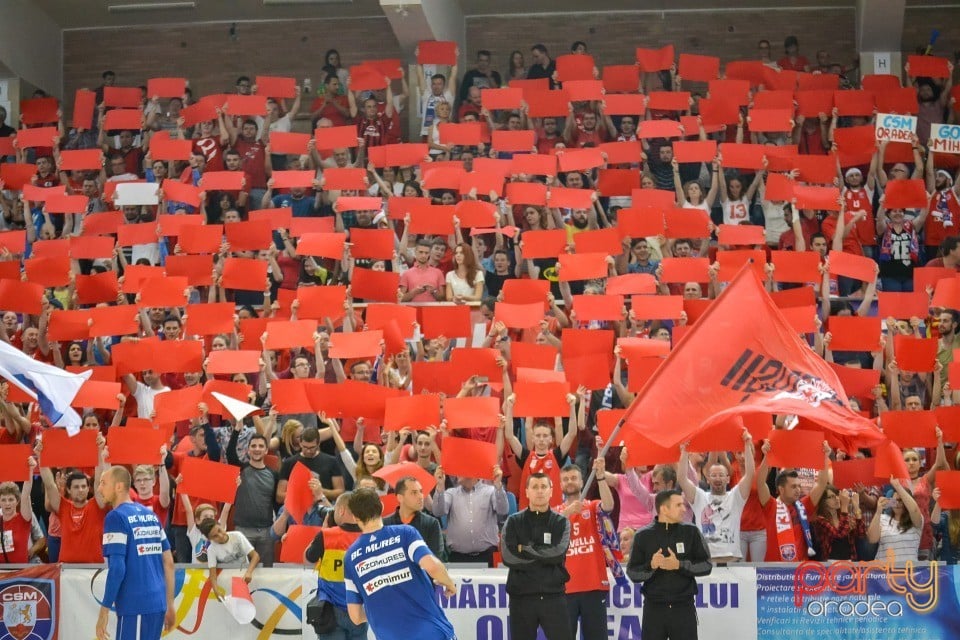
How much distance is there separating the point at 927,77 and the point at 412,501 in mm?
10948

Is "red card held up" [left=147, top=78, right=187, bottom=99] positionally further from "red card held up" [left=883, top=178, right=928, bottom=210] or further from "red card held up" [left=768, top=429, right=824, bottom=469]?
"red card held up" [left=768, top=429, right=824, bottom=469]

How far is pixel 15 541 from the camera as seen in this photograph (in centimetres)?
1078

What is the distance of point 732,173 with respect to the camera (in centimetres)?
1516

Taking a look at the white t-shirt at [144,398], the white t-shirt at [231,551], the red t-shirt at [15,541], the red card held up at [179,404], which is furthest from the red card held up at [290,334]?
the red t-shirt at [15,541]

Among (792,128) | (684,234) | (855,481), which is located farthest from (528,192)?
(855,481)

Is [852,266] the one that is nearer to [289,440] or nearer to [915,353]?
[915,353]

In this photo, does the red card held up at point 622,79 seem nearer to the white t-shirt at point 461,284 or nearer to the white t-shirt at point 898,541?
the white t-shirt at point 461,284

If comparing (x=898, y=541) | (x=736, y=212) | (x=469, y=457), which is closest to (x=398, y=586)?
(x=469, y=457)

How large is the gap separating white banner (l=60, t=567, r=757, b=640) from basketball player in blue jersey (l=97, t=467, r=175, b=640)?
90 centimetres

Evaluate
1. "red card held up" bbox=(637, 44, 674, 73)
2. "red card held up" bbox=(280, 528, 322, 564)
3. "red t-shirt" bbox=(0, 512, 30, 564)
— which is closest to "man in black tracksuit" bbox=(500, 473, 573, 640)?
"red card held up" bbox=(280, 528, 322, 564)

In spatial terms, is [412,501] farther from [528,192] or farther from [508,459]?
[528,192]

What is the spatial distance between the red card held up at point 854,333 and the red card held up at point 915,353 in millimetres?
311

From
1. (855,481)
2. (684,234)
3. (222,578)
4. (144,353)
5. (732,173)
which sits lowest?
(222,578)

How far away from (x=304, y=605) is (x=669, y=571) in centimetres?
268
